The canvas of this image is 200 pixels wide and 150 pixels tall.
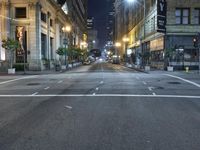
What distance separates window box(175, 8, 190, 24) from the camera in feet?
185

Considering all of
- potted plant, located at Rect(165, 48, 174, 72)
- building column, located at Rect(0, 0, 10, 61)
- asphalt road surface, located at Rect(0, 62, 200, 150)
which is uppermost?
building column, located at Rect(0, 0, 10, 61)

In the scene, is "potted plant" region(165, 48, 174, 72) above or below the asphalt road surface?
above

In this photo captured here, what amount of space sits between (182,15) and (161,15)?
12.8ft

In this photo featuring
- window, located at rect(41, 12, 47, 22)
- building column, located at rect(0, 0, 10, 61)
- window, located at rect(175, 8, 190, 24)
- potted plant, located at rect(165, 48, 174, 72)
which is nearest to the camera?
potted plant, located at rect(165, 48, 174, 72)

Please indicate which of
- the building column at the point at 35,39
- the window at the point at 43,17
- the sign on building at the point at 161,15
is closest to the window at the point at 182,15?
the sign on building at the point at 161,15

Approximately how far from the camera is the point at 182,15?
56.5 meters

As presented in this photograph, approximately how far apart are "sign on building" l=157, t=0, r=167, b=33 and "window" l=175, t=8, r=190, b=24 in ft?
7.54

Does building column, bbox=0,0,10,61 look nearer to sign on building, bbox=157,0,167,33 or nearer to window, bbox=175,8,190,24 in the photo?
sign on building, bbox=157,0,167,33

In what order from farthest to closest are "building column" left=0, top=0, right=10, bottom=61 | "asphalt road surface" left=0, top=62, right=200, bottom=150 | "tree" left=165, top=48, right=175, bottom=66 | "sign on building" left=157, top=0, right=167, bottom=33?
1. "building column" left=0, top=0, right=10, bottom=61
2. "sign on building" left=157, top=0, right=167, bottom=33
3. "tree" left=165, top=48, right=175, bottom=66
4. "asphalt road surface" left=0, top=62, right=200, bottom=150

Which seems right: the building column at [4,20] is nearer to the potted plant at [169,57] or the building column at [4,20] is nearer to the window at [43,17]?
the window at [43,17]

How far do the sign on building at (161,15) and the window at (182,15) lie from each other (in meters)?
2.30

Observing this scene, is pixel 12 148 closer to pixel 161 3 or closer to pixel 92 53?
pixel 161 3

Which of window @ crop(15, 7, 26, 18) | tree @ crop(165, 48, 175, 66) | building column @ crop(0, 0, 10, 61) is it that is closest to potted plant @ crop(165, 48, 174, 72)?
tree @ crop(165, 48, 175, 66)

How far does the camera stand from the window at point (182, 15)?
56.5 meters
